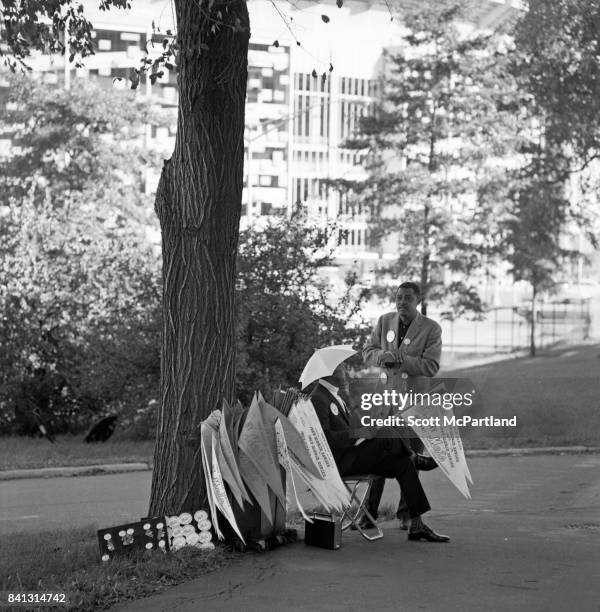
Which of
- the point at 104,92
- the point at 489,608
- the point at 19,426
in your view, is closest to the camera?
the point at 489,608

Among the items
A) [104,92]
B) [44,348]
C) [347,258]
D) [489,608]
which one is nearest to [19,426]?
[44,348]

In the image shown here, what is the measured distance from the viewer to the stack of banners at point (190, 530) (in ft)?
26.8

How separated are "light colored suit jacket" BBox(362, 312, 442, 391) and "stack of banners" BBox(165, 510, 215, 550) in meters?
2.09

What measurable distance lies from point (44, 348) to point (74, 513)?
38.3 ft

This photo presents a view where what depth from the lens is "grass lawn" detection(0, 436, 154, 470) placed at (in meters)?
16.9

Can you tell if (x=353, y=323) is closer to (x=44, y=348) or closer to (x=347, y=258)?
(x=44, y=348)

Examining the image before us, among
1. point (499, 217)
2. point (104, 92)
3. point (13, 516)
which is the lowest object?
point (13, 516)

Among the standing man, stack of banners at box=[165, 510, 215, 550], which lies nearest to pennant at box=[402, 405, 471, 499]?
the standing man

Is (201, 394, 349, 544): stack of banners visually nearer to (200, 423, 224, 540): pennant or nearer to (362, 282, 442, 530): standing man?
(200, 423, 224, 540): pennant

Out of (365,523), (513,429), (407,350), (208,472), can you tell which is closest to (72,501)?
(365,523)

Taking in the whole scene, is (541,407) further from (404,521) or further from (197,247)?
(197,247)

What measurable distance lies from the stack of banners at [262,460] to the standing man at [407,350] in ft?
3.89

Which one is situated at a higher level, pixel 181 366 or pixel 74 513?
pixel 181 366

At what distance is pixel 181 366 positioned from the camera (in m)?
8.77
